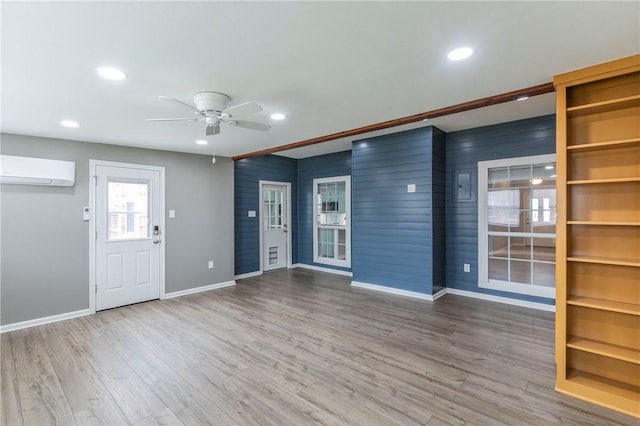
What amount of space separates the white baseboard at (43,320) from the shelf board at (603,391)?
5.56 meters

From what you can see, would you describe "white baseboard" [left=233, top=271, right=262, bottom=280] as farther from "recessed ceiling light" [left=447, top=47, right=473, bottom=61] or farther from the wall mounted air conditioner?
"recessed ceiling light" [left=447, top=47, right=473, bottom=61]

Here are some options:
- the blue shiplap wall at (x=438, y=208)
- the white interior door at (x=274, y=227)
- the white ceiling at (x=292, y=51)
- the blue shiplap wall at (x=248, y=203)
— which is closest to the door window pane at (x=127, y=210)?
the white ceiling at (x=292, y=51)

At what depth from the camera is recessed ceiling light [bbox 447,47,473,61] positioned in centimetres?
210

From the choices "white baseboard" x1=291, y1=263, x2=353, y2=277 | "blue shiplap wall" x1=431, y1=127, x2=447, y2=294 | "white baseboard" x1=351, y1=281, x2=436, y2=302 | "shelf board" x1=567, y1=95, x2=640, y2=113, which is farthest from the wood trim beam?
"white baseboard" x1=291, y1=263, x2=353, y2=277

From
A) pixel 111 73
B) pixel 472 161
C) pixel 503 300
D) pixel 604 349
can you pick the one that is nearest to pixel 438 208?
pixel 472 161

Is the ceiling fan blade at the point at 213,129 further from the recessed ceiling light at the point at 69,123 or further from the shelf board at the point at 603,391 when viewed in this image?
the shelf board at the point at 603,391

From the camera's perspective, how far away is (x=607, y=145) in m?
2.32

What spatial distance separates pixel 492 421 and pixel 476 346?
1184 mm

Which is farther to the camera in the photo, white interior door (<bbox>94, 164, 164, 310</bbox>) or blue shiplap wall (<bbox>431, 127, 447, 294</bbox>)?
blue shiplap wall (<bbox>431, 127, 447, 294</bbox>)

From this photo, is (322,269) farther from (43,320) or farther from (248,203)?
(43,320)

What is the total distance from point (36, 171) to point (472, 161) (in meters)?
6.03

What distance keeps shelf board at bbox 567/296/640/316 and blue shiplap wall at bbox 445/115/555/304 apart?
6.75ft

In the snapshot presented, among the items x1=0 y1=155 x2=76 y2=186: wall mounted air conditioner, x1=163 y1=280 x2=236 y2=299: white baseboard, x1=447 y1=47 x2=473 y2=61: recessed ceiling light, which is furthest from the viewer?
x1=163 y1=280 x2=236 y2=299: white baseboard

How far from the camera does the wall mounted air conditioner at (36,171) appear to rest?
3.65 metres
